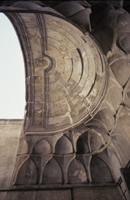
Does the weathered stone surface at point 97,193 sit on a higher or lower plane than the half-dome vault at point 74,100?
lower

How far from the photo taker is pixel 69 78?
20.6ft

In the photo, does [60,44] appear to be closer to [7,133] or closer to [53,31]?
[53,31]

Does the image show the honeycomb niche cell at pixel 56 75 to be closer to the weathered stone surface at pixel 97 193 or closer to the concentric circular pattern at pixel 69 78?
the concentric circular pattern at pixel 69 78

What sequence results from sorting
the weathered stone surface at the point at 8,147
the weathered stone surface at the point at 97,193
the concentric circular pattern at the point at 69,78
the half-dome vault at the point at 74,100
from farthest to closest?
the concentric circular pattern at the point at 69,78 → the weathered stone surface at the point at 8,147 → the weathered stone surface at the point at 97,193 → the half-dome vault at the point at 74,100

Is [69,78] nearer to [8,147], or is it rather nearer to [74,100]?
[74,100]

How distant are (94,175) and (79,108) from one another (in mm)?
2636

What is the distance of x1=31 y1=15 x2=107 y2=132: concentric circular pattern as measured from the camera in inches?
203

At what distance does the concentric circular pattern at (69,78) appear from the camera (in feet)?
17.0

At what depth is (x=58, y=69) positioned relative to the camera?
21.1ft

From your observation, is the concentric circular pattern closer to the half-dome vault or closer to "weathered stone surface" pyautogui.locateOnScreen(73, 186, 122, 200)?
the half-dome vault

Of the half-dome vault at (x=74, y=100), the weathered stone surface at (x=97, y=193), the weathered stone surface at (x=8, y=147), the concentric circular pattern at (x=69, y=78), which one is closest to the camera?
the half-dome vault at (x=74, y=100)

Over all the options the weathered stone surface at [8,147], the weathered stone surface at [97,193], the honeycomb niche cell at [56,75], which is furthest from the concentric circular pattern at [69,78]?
the weathered stone surface at [97,193]

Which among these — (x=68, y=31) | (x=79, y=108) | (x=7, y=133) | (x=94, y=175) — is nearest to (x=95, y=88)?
(x=79, y=108)

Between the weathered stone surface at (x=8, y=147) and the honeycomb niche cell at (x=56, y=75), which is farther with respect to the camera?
the honeycomb niche cell at (x=56, y=75)
